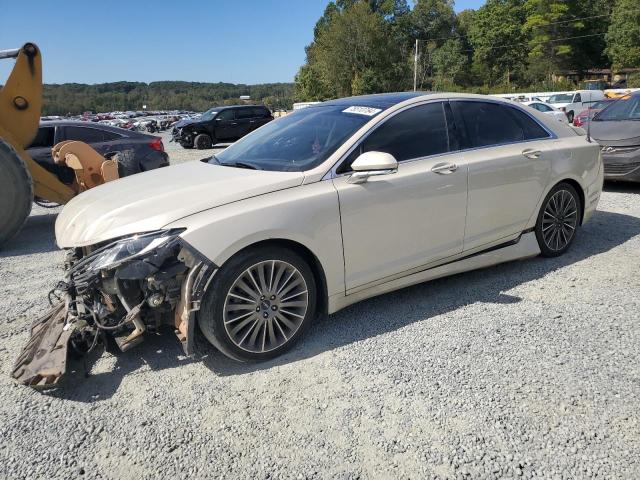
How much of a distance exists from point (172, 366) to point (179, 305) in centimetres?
51

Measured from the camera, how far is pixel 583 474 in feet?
7.14

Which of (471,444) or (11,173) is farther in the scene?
(11,173)

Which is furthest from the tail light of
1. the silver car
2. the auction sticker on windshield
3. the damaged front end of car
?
the damaged front end of car

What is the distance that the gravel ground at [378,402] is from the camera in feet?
7.66

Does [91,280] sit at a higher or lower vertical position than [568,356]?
higher

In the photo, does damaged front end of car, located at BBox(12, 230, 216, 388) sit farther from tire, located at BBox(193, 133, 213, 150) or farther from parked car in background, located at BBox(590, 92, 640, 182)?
tire, located at BBox(193, 133, 213, 150)

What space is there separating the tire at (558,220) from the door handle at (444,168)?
129 centimetres

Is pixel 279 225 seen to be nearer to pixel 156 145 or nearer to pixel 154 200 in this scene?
pixel 154 200

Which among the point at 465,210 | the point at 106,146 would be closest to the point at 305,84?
the point at 106,146

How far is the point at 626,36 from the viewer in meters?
55.9

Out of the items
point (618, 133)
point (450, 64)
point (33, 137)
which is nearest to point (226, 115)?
point (33, 137)

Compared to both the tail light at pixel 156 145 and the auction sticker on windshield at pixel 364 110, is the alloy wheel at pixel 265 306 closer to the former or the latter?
the auction sticker on windshield at pixel 364 110

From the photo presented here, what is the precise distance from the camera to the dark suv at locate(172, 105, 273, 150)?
20.6 meters

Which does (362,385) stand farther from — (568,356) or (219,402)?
(568,356)
